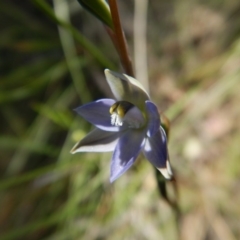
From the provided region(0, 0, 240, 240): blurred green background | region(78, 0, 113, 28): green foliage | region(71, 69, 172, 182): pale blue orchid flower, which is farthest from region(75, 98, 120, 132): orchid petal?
region(0, 0, 240, 240): blurred green background

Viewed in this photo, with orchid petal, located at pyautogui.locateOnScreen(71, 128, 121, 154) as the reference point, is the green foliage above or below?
above

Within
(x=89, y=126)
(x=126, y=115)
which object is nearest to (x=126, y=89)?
(x=126, y=115)

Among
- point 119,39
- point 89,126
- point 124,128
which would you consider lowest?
point 89,126

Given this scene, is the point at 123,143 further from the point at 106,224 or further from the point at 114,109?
the point at 106,224

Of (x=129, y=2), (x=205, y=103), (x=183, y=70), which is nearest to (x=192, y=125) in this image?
(x=205, y=103)

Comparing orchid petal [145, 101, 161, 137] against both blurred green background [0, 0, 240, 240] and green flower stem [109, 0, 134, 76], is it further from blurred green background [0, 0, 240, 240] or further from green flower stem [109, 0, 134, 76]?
blurred green background [0, 0, 240, 240]

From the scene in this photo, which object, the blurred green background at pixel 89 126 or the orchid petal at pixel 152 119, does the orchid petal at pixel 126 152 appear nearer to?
the orchid petal at pixel 152 119

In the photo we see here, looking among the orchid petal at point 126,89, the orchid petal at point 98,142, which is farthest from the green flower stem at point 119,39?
the orchid petal at point 98,142

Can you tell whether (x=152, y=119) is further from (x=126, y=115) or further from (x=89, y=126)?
(x=89, y=126)
